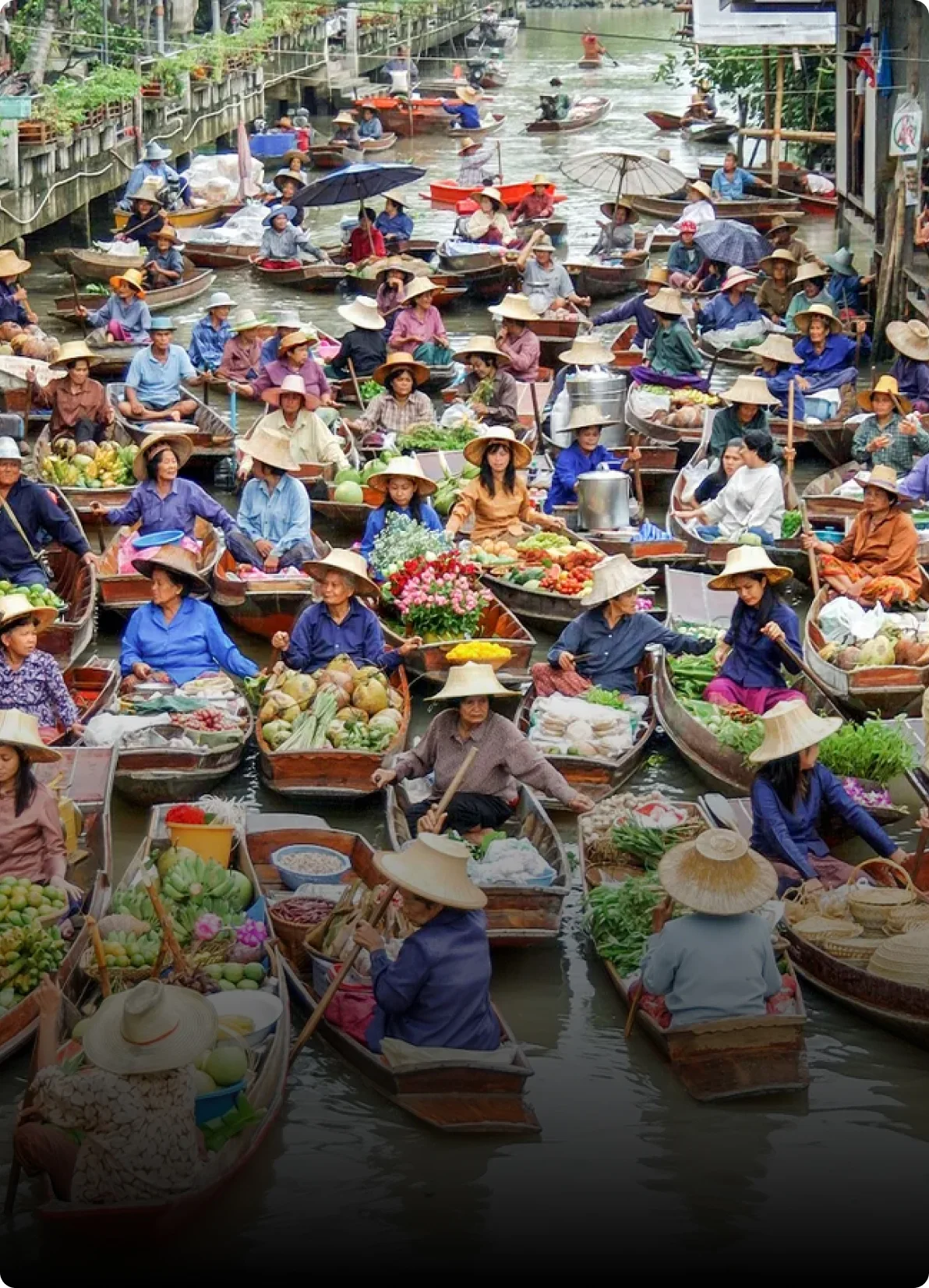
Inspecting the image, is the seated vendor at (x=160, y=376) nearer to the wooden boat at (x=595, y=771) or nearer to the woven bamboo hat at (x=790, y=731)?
the wooden boat at (x=595, y=771)

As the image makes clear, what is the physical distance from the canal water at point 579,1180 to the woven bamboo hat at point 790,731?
3.01ft

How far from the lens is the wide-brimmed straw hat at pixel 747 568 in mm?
8750

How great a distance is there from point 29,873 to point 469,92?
31453mm

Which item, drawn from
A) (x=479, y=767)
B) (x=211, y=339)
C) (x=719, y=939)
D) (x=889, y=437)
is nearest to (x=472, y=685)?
(x=479, y=767)

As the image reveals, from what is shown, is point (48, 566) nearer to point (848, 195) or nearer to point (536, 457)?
point (536, 457)

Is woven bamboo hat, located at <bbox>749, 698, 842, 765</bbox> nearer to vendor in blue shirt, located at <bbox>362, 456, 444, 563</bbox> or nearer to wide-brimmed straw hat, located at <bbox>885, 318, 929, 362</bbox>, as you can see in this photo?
vendor in blue shirt, located at <bbox>362, 456, 444, 563</bbox>

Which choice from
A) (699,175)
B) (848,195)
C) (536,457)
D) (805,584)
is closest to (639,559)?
(805,584)

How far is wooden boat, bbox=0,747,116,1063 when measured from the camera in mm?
6535

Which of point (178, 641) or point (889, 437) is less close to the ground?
point (889, 437)

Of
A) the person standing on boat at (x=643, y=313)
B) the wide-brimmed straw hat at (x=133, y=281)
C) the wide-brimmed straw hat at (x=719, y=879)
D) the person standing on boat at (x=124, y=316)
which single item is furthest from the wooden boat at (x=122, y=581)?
the person standing on boat at (x=643, y=313)

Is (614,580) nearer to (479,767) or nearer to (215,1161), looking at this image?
(479,767)

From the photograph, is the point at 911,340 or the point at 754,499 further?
the point at 911,340

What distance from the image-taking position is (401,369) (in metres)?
12.9

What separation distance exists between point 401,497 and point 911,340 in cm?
437
